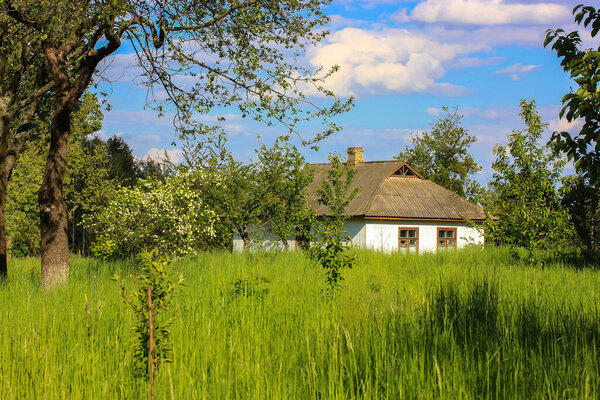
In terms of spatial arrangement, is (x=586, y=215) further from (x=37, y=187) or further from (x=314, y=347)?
(x=37, y=187)

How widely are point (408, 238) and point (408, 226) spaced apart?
0.90m

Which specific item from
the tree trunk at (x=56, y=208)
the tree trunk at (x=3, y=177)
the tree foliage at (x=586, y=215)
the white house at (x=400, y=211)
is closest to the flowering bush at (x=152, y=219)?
the tree trunk at (x=3, y=177)

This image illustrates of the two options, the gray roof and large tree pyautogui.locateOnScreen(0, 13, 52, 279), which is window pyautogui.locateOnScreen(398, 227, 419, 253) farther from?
large tree pyautogui.locateOnScreen(0, 13, 52, 279)

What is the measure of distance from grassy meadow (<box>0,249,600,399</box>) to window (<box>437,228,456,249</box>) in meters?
31.1

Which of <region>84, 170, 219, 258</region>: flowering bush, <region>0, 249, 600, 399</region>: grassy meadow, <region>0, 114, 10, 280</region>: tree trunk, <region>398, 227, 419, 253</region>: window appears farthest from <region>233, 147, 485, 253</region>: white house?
<region>0, 249, 600, 399</region>: grassy meadow

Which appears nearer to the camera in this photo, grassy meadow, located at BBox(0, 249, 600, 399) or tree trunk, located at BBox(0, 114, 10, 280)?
grassy meadow, located at BBox(0, 249, 600, 399)

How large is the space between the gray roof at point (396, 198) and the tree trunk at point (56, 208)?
85.4 feet

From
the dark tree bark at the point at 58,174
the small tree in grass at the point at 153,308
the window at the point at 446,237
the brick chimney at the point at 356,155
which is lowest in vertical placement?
the window at the point at 446,237

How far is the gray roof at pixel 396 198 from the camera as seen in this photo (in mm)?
36781

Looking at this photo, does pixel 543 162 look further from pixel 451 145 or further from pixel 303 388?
pixel 451 145

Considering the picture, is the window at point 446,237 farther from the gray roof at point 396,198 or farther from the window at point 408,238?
the window at point 408,238

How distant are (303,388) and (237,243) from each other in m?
37.8

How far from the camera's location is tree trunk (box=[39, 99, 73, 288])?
10852 millimetres

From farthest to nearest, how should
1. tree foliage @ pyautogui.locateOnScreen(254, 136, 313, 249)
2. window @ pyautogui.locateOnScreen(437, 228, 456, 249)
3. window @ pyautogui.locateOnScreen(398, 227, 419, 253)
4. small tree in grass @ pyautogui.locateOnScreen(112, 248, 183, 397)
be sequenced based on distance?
window @ pyautogui.locateOnScreen(437, 228, 456, 249), window @ pyautogui.locateOnScreen(398, 227, 419, 253), tree foliage @ pyautogui.locateOnScreen(254, 136, 313, 249), small tree in grass @ pyautogui.locateOnScreen(112, 248, 183, 397)
